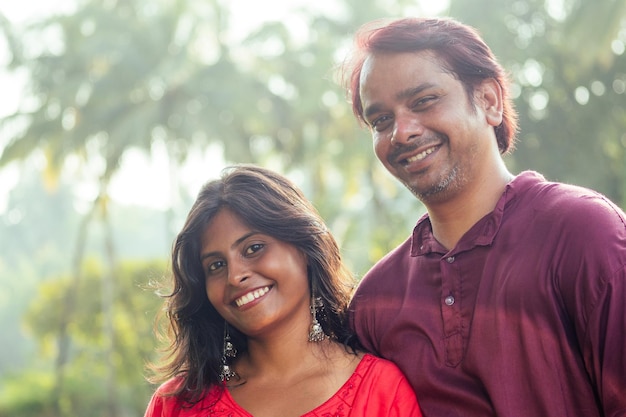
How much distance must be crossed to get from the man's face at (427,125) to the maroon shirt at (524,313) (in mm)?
184

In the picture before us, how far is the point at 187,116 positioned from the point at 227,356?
75.9 ft

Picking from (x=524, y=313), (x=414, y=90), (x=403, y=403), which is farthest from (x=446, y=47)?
(x=403, y=403)

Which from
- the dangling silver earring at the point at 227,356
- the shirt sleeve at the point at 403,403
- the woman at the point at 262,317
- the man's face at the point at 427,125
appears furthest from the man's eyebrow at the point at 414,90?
the dangling silver earring at the point at 227,356

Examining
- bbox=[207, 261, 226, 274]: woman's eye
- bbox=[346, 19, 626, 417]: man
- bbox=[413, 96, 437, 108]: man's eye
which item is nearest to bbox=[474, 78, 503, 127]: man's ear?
bbox=[346, 19, 626, 417]: man

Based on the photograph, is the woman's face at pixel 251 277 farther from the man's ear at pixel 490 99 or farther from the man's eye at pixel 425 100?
the man's ear at pixel 490 99

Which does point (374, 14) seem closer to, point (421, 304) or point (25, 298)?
point (421, 304)

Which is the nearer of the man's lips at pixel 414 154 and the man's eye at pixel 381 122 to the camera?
the man's lips at pixel 414 154

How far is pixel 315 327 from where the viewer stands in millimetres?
3412

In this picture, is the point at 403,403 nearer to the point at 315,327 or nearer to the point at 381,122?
the point at 315,327

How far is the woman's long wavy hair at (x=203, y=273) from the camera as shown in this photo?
10.9 ft

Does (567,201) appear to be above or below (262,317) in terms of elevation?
above

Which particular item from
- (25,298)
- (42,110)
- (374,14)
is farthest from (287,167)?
(25,298)

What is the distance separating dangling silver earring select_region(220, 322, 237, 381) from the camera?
3469 millimetres

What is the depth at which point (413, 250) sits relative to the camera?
3.28 m
